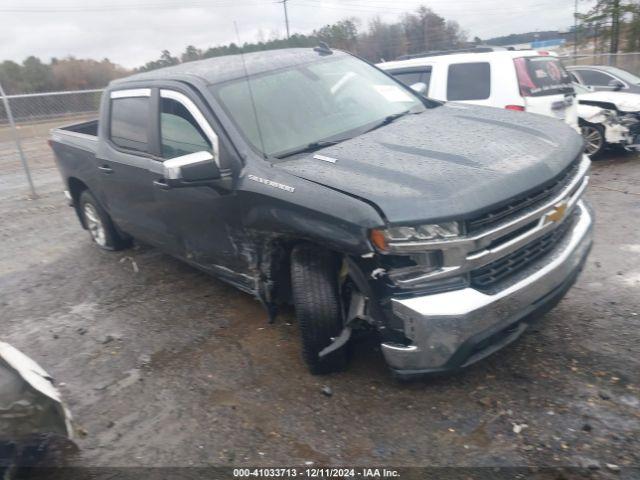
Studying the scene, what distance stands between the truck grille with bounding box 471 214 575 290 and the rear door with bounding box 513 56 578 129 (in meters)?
4.16

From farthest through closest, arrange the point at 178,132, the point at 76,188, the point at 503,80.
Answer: the point at 503,80 → the point at 76,188 → the point at 178,132

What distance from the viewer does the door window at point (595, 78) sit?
11.4 m

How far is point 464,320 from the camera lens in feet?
9.08

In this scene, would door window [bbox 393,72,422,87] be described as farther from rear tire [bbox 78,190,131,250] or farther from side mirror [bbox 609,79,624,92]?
side mirror [bbox 609,79,624,92]

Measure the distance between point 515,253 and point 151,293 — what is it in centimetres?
349

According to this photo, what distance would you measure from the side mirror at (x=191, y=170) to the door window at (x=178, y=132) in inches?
12.9

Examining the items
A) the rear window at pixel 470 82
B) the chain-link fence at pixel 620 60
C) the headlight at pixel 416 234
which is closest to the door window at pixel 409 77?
the rear window at pixel 470 82

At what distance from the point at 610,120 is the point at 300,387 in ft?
25.7

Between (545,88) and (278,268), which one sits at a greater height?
(545,88)

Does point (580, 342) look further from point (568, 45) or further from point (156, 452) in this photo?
point (568, 45)

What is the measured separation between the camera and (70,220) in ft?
28.5

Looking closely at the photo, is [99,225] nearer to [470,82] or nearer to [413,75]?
[413,75]

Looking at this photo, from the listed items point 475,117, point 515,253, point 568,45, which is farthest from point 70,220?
point 568,45

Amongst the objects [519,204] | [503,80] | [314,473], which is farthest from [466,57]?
[314,473]
